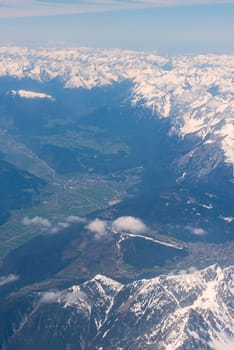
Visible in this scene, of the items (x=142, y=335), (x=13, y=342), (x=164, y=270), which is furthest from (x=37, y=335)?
(x=164, y=270)

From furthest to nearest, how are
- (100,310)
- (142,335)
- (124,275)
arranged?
(124,275) < (100,310) < (142,335)

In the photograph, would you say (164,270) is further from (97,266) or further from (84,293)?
(84,293)

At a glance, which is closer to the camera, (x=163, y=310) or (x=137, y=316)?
(x=163, y=310)

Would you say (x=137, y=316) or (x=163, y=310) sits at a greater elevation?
(x=163, y=310)

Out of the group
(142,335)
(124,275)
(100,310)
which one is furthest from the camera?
(124,275)

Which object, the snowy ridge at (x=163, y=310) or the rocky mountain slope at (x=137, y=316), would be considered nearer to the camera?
the snowy ridge at (x=163, y=310)

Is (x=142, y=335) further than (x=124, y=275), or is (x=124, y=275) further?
(x=124, y=275)

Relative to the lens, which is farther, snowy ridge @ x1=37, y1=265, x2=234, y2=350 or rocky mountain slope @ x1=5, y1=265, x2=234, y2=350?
rocky mountain slope @ x1=5, y1=265, x2=234, y2=350

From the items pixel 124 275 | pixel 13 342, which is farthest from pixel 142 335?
Answer: pixel 124 275

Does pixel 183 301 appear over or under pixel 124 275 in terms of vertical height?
over
